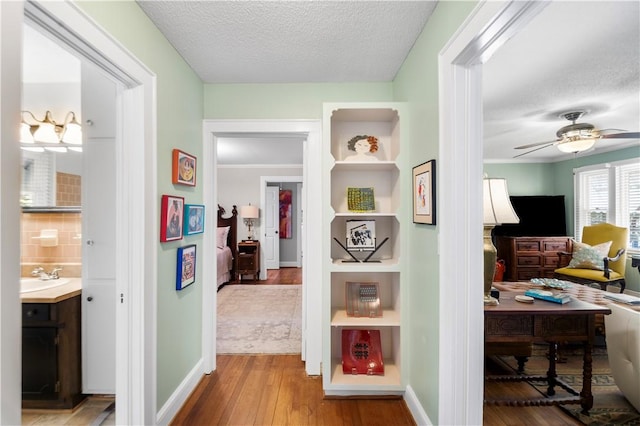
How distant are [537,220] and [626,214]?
1.27 m

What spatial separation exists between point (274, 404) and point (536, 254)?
566cm

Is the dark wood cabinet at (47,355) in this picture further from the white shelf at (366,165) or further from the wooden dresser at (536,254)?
the wooden dresser at (536,254)

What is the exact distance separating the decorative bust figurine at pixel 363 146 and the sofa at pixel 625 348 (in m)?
1.98

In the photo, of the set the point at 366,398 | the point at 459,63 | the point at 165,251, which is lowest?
the point at 366,398

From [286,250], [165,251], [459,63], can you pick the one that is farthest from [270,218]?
[459,63]

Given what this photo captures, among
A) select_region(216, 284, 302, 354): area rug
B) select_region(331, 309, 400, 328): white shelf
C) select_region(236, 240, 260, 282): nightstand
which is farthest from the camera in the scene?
select_region(236, 240, 260, 282): nightstand

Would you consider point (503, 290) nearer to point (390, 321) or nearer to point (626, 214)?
point (390, 321)

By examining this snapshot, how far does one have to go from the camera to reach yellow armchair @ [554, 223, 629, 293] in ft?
14.7

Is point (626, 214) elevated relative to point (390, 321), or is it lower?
elevated

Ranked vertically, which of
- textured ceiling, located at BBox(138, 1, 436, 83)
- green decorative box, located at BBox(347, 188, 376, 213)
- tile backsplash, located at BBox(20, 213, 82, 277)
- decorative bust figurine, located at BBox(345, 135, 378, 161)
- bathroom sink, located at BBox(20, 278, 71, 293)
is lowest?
bathroom sink, located at BBox(20, 278, 71, 293)

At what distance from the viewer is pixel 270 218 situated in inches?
295

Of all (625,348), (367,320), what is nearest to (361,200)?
(367,320)

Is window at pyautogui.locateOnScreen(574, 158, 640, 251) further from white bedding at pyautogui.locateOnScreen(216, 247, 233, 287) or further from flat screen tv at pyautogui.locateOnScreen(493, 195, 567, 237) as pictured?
white bedding at pyautogui.locateOnScreen(216, 247, 233, 287)

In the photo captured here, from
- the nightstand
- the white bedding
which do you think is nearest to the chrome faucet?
the white bedding
